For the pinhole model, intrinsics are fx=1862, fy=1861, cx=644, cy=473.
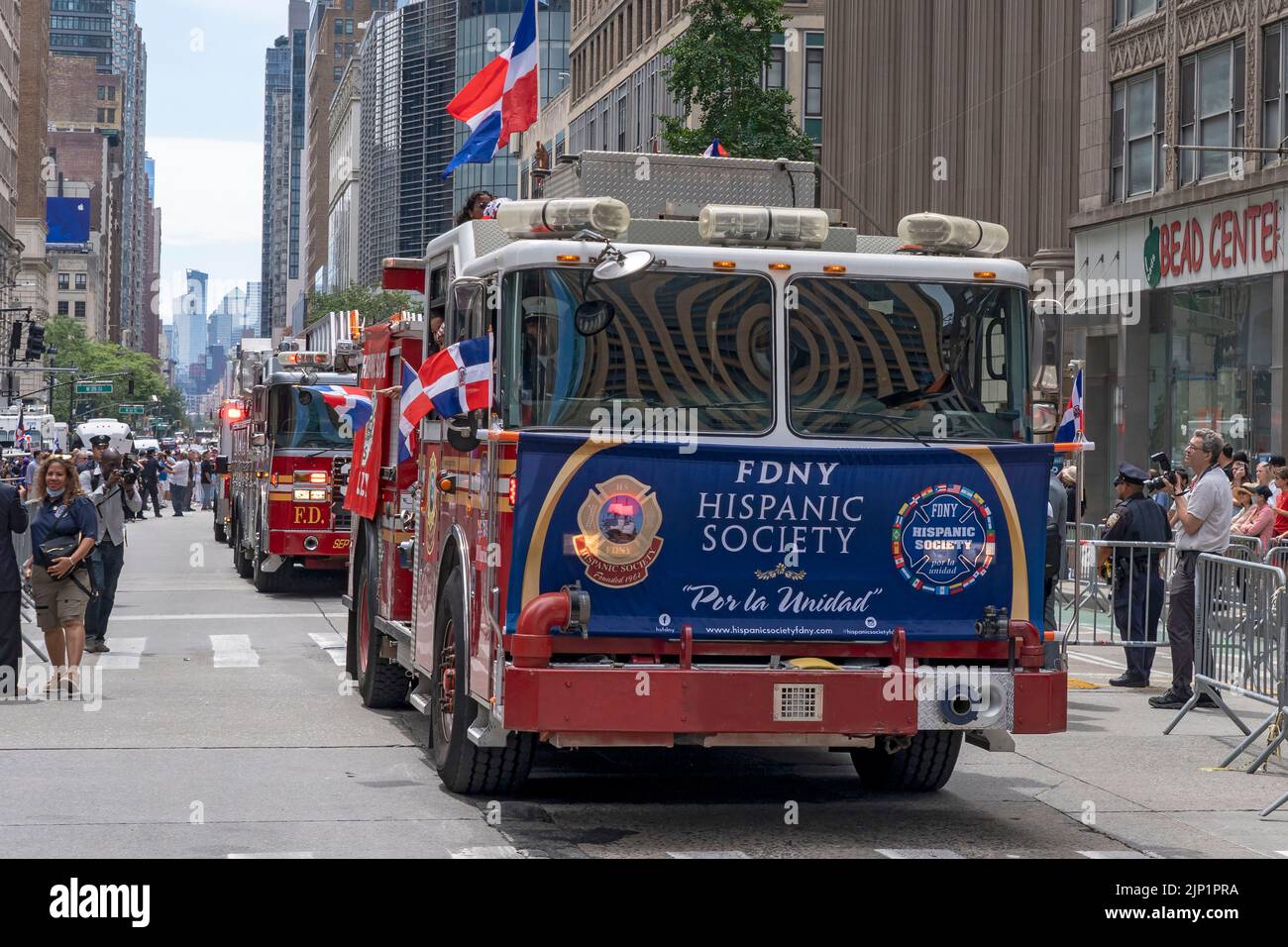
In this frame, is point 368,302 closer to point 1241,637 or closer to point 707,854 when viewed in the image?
point 1241,637

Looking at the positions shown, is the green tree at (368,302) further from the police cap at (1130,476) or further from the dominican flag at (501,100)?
the police cap at (1130,476)

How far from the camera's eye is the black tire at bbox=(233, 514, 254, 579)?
92.7ft

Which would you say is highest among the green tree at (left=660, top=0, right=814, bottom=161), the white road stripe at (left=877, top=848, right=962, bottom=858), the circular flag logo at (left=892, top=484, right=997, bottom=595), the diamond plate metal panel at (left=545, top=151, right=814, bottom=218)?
the green tree at (left=660, top=0, right=814, bottom=161)

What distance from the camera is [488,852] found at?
8336mm

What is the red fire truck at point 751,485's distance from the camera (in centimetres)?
859

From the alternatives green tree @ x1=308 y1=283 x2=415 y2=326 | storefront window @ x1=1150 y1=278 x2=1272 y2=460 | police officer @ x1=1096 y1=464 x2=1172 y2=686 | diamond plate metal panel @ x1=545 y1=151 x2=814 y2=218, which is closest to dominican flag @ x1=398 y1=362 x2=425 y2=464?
diamond plate metal panel @ x1=545 y1=151 x2=814 y2=218

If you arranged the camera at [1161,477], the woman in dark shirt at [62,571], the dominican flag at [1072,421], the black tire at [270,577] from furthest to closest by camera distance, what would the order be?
the black tire at [270,577] → the camera at [1161,477] → the woman in dark shirt at [62,571] → the dominican flag at [1072,421]

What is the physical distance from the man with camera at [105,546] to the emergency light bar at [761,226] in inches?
397

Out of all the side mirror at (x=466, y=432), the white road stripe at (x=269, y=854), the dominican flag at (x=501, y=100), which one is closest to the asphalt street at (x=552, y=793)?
the white road stripe at (x=269, y=854)

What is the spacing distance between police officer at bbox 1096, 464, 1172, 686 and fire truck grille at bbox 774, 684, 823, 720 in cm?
810

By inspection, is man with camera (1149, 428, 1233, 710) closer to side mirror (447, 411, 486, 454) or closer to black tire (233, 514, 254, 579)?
side mirror (447, 411, 486, 454)

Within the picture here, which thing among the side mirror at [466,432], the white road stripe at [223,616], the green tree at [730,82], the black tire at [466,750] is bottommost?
the white road stripe at [223,616]

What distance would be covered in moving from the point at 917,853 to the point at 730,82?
2630 cm

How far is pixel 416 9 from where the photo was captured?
14012 centimetres
